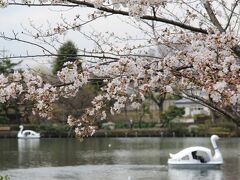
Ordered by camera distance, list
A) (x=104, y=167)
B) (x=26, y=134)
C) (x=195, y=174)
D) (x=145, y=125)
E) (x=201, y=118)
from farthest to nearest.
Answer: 1. (x=201, y=118)
2. (x=145, y=125)
3. (x=26, y=134)
4. (x=104, y=167)
5. (x=195, y=174)

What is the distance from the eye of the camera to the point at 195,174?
15.4 meters

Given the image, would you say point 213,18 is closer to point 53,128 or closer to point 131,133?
point 131,133

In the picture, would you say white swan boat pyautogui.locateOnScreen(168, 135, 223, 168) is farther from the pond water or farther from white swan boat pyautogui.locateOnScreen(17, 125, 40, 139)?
white swan boat pyautogui.locateOnScreen(17, 125, 40, 139)

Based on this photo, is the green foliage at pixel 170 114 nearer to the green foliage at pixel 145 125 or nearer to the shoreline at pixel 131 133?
the shoreline at pixel 131 133

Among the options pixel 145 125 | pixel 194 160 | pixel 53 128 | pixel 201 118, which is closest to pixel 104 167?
pixel 194 160

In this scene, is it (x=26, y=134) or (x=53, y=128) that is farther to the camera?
(x=53, y=128)

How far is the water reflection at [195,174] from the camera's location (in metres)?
14.4

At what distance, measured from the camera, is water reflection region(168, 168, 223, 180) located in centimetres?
1440

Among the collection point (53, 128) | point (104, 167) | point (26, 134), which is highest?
point (53, 128)

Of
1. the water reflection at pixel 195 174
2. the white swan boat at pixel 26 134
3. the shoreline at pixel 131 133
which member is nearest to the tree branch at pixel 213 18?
the water reflection at pixel 195 174

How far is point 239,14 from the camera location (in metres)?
3.39

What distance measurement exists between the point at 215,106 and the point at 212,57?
0.34 metres

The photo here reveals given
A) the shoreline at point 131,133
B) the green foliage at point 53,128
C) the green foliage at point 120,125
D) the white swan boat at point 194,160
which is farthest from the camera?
the green foliage at point 120,125

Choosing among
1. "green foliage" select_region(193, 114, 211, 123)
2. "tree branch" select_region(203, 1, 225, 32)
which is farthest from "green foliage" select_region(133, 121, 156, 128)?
"tree branch" select_region(203, 1, 225, 32)
